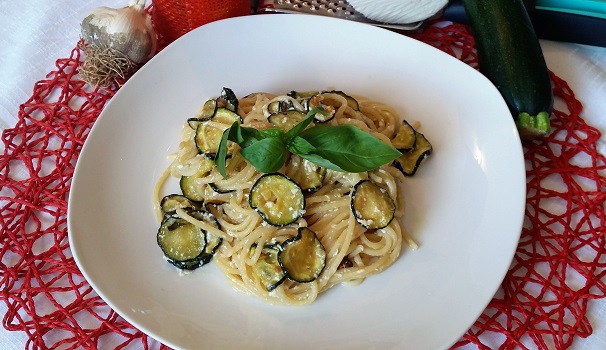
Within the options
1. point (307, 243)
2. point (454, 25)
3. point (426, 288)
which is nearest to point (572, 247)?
point (426, 288)

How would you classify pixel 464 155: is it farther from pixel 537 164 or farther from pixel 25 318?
pixel 25 318

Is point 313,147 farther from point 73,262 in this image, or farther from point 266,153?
point 73,262

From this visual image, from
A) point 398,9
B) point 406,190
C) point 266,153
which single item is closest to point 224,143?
point 266,153

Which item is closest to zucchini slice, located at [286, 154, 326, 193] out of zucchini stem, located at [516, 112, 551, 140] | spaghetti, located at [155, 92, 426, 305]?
spaghetti, located at [155, 92, 426, 305]

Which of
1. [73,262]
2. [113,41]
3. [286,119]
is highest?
[113,41]

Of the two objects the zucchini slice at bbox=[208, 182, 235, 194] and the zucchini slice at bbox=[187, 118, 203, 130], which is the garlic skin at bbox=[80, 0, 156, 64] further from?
the zucchini slice at bbox=[208, 182, 235, 194]

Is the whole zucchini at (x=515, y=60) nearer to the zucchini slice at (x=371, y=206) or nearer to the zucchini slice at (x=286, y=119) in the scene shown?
the zucchini slice at (x=371, y=206)
